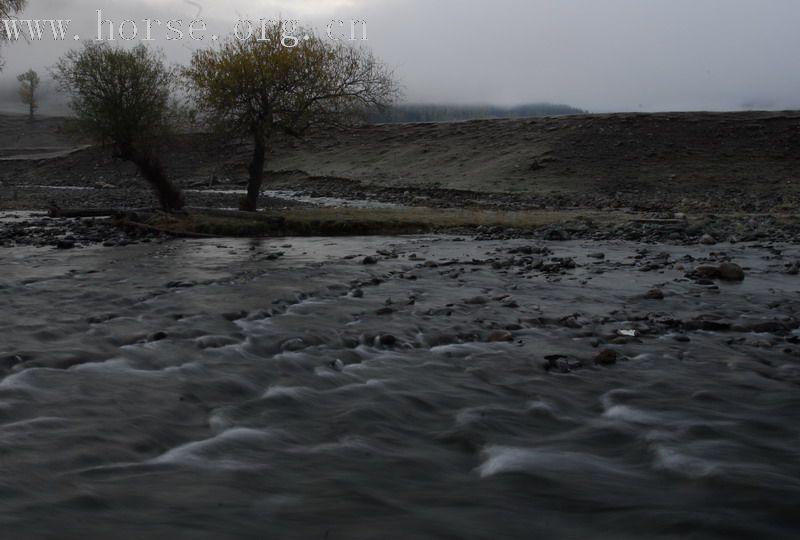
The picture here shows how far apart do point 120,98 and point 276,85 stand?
16.2 feet

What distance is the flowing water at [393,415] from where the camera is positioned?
4.02m

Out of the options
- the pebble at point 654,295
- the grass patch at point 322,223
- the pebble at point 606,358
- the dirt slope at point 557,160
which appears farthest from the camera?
the dirt slope at point 557,160

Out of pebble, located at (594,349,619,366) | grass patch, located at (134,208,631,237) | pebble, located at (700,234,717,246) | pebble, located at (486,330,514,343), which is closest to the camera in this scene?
pebble, located at (594,349,619,366)

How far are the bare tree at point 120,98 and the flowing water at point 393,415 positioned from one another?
1373cm

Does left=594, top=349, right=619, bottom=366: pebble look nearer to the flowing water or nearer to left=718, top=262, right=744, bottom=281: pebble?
the flowing water

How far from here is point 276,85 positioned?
23.4 m

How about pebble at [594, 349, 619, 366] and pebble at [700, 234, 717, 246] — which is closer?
pebble at [594, 349, 619, 366]

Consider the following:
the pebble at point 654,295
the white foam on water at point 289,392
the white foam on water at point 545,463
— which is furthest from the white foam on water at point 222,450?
the pebble at point 654,295

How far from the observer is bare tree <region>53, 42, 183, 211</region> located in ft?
75.3

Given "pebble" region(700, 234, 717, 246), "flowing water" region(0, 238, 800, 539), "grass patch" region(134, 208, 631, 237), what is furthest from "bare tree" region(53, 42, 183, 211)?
"pebble" region(700, 234, 717, 246)

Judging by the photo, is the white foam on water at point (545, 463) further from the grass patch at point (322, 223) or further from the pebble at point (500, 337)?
the grass patch at point (322, 223)

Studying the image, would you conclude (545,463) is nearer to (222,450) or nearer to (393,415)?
(393,415)

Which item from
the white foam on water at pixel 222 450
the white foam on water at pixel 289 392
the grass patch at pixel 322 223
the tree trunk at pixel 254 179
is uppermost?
the tree trunk at pixel 254 179

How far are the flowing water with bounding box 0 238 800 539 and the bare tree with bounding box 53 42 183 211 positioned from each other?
1373cm
